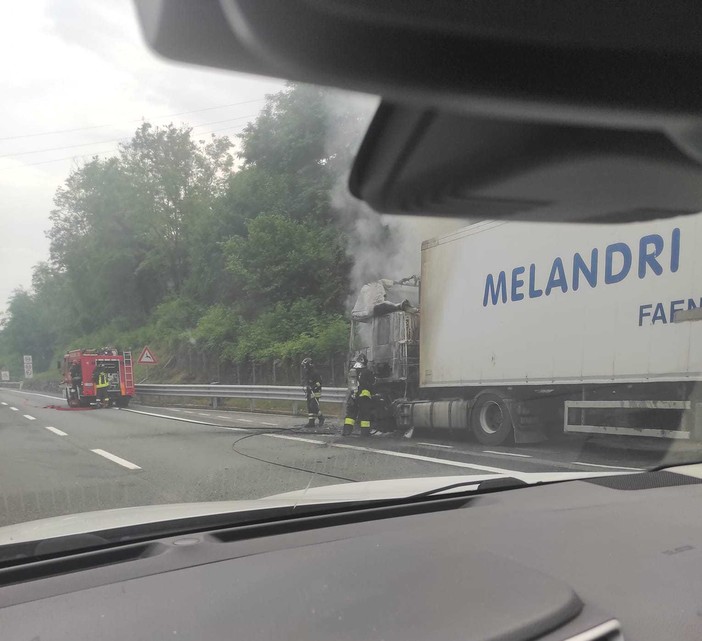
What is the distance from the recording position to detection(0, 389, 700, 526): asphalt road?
3.92m

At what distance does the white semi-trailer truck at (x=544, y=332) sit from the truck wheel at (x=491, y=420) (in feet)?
0.07

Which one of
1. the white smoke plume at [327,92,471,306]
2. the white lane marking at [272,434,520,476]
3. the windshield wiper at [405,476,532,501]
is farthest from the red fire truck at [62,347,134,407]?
the windshield wiper at [405,476,532,501]

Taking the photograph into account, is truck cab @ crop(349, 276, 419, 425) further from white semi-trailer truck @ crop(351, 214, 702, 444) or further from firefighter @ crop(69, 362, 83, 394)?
firefighter @ crop(69, 362, 83, 394)

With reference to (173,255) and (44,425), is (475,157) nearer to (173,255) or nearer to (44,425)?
(173,255)

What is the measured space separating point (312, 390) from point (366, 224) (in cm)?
315

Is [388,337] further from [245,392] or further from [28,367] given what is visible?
[28,367]

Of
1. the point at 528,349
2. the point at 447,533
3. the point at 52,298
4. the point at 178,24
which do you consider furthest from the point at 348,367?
the point at 178,24

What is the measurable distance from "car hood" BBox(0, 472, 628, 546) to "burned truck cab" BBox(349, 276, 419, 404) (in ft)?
11.3

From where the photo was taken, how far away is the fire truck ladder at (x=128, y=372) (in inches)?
186

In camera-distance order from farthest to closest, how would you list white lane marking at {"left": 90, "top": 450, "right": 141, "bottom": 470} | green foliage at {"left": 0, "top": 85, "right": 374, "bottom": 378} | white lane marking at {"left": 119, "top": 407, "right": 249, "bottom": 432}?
white lane marking at {"left": 119, "top": 407, "right": 249, "bottom": 432}
white lane marking at {"left": 90, "top": 450, "right": 141, "bottom": 470}
green foliage at {"left": 0, "top": 85, "right": 374, "bottom": 378}

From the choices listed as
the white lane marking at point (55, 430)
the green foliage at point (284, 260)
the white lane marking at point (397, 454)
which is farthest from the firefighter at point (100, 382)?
the white lane marking at point (397, 454)

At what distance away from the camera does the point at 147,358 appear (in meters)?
4.85

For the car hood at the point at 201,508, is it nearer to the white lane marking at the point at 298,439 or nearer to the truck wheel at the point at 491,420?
the white lane marking at the point at 298,439

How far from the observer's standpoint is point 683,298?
717 centimetres
